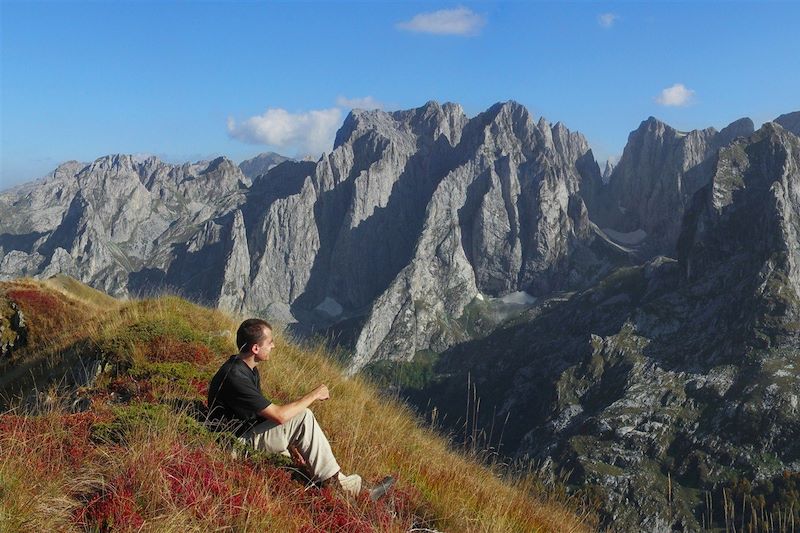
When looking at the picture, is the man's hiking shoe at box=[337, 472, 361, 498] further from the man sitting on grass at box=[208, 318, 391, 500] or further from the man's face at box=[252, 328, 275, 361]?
the man's face at box=[252, 328, 275, 361]

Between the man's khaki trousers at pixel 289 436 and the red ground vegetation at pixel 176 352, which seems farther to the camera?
the red ground vegetation at pixel 176 352

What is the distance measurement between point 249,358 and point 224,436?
4.86ft

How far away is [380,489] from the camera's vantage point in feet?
28.0

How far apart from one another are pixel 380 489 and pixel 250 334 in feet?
11.9

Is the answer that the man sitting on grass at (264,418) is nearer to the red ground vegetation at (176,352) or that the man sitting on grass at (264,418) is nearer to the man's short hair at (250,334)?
the man's short hair at (250,334)

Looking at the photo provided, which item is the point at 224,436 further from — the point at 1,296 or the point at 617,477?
the point at 617,477

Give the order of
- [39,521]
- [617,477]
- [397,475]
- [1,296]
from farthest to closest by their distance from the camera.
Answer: [617,477] → [1,296] → [397,475] → [39,521]

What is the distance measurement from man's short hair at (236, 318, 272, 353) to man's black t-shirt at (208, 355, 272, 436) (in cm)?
28

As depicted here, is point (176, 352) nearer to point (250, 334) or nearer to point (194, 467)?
point (250, 334)

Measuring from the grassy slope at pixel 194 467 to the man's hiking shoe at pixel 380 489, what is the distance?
0.40ft

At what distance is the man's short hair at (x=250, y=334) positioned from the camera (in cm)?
1012

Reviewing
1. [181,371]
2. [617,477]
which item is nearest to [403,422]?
[181,371]

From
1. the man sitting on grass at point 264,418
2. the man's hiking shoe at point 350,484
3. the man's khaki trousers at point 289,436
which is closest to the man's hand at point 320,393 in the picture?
the man sitting on grass at point 264,418

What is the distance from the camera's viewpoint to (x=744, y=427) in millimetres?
191125
